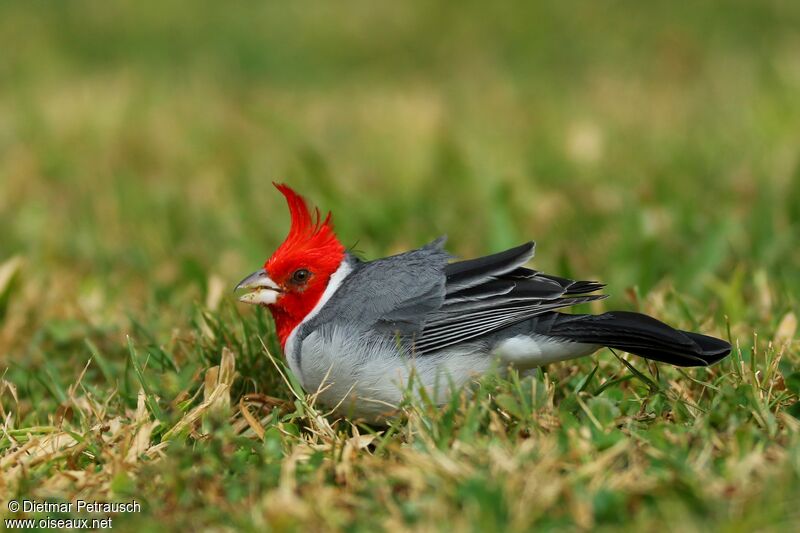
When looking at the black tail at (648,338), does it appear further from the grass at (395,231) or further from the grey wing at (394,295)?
the grey wing at (394,295)

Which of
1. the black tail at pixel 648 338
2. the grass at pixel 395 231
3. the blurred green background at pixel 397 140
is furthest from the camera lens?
the blurred green background at pixel 397 140

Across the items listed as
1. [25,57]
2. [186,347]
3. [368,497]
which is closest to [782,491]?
[368,497]

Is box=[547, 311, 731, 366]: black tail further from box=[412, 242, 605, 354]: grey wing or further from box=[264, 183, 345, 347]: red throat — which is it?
box=[264, 183, 345, 347]: red throat

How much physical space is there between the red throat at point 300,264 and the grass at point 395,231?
251 mm

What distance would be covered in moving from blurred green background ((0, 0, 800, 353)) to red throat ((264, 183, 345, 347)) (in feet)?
0.56

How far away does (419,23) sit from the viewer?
1065 centimetres

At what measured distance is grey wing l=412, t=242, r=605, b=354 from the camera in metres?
3.46

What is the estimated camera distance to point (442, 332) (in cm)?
347

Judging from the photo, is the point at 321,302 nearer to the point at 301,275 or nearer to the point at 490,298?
the point at 301,275

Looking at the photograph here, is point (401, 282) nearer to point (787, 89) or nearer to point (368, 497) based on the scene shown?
point (368, 497)

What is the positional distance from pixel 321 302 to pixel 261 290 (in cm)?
23

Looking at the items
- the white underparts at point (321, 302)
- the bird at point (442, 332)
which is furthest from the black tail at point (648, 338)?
the white underparts at point (321, 302)

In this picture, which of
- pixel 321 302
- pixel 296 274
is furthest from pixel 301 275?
pixel 321 302

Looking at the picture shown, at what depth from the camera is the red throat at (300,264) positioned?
12.3 ft
